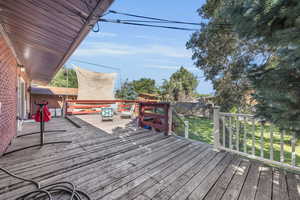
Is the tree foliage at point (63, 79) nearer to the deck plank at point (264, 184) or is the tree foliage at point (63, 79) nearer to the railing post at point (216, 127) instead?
the railing post at point (216, 127)

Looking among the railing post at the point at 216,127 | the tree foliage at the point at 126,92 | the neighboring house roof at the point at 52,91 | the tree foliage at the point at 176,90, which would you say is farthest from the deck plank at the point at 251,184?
the neighboring house roof at the point at 52,91

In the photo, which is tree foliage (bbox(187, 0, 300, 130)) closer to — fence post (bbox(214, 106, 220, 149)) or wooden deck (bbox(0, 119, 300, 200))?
wooden deck (bbox(0, 119, 300, 200))

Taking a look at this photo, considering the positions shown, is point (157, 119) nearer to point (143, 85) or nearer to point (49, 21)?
point (49, 21)

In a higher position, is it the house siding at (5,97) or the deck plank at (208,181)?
the house siding at (5,97)

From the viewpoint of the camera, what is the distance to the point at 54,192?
157 centimetres

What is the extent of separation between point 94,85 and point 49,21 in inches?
352

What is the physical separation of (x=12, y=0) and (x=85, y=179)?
246 cm

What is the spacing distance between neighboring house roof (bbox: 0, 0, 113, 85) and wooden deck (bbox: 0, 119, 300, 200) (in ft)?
7.41

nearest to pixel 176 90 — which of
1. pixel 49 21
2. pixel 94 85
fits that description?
pixel 94 85

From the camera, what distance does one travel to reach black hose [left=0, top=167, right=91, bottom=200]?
146cm

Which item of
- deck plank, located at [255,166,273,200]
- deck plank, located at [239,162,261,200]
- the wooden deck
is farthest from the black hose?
deck plank, located at [255,166,273,200]

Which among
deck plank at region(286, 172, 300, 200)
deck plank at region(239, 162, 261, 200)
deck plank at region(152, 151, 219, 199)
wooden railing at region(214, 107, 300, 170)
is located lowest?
deck plank at region(286, 172, 300, 200)

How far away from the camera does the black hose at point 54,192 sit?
1.46 m

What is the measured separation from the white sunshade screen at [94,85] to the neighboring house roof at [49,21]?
7212 millimetres
